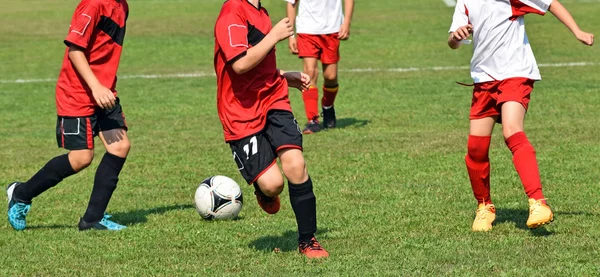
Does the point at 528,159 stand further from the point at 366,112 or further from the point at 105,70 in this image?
the point at 366,112

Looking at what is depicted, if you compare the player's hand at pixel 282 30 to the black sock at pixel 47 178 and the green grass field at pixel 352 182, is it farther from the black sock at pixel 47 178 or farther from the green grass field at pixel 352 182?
the black sock at pixel 47 178

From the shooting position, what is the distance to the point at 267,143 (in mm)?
6363

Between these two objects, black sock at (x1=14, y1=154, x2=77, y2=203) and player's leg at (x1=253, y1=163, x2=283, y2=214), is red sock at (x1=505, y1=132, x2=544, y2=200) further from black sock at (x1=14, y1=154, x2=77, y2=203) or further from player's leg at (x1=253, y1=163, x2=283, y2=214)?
black sock at (x1=14, y1=154, x2=77, y2=203)

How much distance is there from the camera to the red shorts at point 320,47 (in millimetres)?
12656

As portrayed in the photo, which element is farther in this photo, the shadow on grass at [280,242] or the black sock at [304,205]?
the shadow on grass at [280,242]

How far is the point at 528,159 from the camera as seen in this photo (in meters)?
A: 6.71

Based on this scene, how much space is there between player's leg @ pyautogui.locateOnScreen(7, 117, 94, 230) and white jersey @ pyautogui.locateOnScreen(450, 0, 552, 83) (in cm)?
277

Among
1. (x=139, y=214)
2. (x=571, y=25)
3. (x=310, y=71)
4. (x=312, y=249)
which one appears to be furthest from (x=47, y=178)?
(x=310, y=71)

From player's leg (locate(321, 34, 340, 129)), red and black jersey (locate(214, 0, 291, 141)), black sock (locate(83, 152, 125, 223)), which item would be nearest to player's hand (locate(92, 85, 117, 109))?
black sock (locate(83, 152, 125, 223))

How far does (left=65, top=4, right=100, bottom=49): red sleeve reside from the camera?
23.7ft

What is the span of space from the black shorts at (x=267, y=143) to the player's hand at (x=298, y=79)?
251mm

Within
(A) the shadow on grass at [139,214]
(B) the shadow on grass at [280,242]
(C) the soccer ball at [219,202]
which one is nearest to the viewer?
(B) the shadow on grass at [280,242]

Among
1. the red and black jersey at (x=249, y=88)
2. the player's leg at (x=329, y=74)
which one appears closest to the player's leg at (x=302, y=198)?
the red and black jersey at (x=249, y=88)

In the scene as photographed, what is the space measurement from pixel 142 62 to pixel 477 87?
47.9ft
